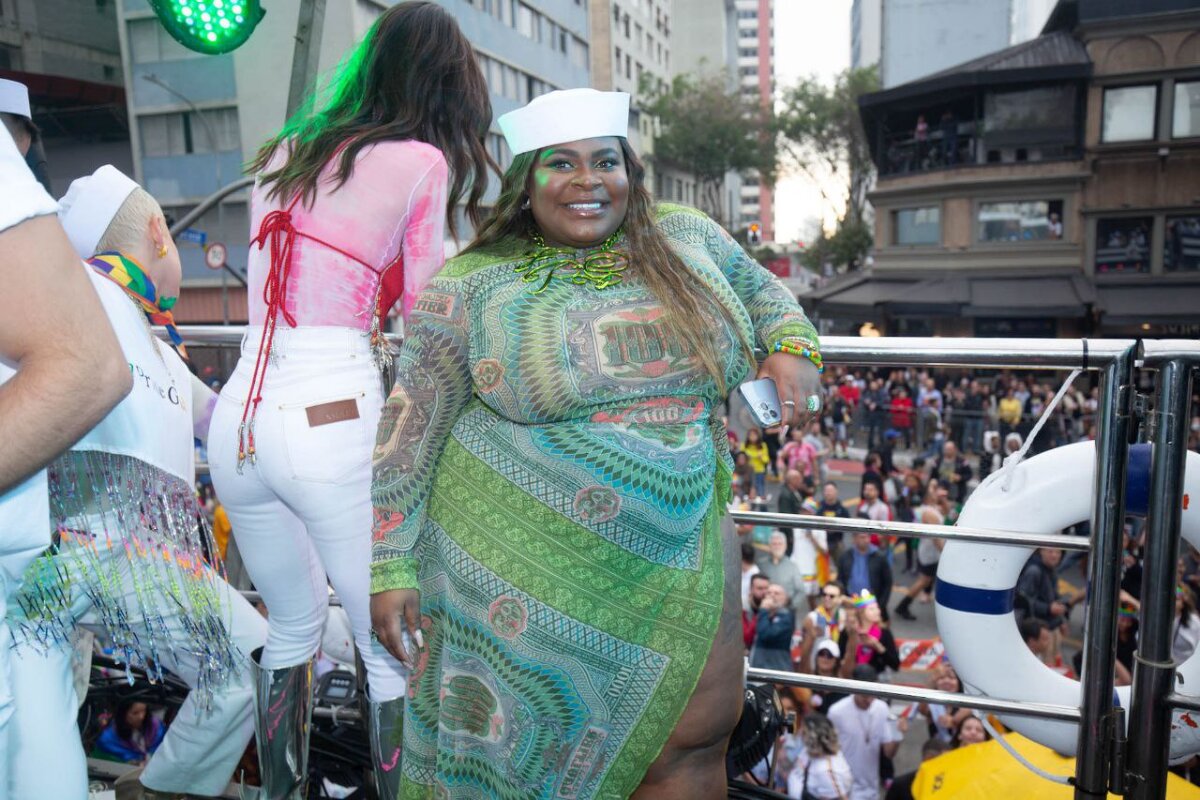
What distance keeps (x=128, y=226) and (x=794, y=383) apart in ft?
5.21

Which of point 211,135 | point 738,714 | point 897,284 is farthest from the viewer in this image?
point 897,284

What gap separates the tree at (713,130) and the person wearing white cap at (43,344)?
4526 centimetres

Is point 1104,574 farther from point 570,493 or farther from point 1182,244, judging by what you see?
point 1182,244

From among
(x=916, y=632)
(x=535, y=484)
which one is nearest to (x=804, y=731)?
(x=535, y=484)

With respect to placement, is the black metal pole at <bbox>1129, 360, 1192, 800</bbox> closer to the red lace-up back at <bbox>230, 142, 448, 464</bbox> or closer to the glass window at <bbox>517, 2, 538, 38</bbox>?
the red lace-up back at <bbox>230, 142, 448, 464</bbox>

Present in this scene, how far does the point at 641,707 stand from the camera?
1.81m

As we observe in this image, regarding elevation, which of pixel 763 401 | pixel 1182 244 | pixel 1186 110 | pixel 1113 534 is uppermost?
pixel 1186 110

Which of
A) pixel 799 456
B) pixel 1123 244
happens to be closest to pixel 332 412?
pixel 799 456

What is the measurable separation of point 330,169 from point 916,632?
968 centimetres

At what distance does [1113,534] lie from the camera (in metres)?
2.04

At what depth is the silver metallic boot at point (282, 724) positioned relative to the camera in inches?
88.5

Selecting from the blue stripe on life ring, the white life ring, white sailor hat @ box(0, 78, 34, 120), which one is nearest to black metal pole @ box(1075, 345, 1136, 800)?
the white life ring

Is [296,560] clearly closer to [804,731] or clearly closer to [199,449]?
[804,731]

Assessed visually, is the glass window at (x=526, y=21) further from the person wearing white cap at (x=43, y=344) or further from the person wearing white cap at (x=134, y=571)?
the person wearing white cap at (x=43, y=344)
